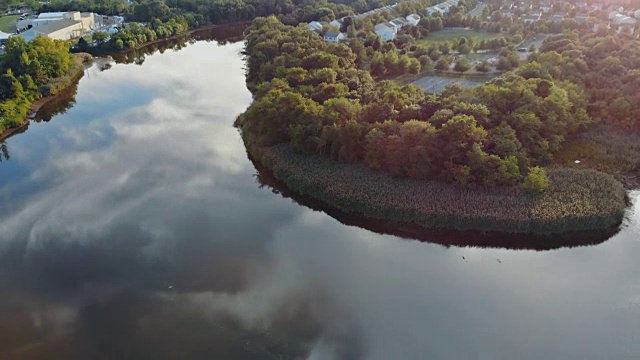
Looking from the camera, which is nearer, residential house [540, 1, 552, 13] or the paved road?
the paved road

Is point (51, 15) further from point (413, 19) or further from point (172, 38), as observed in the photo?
point (413, 19)

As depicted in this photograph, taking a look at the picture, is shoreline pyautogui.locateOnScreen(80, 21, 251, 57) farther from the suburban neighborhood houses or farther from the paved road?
the paved road

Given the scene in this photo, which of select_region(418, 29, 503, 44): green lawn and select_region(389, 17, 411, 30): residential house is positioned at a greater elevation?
select_region(389, 17, 411, 30): residential house

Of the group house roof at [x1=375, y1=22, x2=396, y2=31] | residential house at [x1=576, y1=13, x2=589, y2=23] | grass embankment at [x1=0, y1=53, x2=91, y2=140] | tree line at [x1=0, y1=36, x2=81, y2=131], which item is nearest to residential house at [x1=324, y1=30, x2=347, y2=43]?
house roof at [x1=375, y1=22, x2=396, y2=31]

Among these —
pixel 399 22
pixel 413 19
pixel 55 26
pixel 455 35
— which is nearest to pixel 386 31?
pixel 399 22

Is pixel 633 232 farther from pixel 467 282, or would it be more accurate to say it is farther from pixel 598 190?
pixel 467 282

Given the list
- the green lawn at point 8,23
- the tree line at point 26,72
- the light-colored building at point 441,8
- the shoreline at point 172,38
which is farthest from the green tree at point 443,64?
the green lawn at point 8,23
